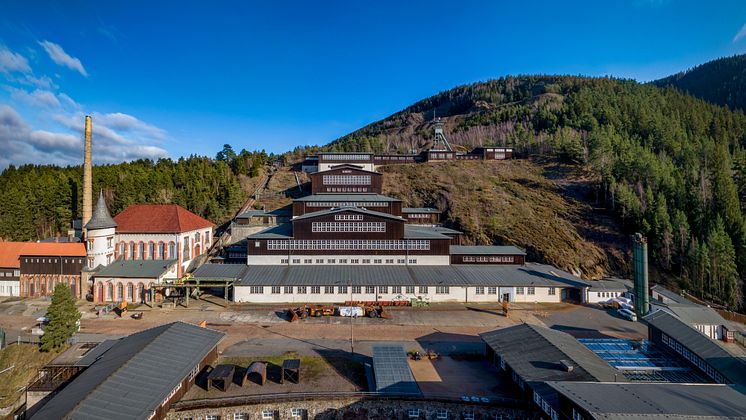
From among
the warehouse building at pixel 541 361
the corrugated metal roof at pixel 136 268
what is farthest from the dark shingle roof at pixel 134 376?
the warehouse building at pixel 541 361

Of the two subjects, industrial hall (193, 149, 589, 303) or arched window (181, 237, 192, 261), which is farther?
arched window (181, 237, 192, 261)

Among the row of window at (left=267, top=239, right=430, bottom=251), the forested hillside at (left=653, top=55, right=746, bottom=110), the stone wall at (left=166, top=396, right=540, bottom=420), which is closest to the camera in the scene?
the stone wall at (left=166, top=396, right=540, bottom=420)

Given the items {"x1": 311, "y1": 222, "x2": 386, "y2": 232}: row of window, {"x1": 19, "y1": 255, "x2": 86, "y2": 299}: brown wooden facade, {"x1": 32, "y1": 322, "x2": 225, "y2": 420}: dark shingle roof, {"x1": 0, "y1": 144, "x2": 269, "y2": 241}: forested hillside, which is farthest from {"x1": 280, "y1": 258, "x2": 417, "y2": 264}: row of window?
{"x1": 0, "y1": 144, "x2": 269, "y2": 241}: forested hillside

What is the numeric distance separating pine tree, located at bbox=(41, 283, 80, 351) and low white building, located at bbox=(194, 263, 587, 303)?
37.2 feet

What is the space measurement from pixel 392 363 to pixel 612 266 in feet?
137

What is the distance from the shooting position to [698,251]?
40.4 metres

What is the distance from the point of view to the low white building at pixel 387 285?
1410 inches

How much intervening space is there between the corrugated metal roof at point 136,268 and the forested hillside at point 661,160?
6032cm

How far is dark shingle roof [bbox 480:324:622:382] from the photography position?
60.1ft

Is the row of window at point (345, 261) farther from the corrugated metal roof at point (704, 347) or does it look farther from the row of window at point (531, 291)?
the corrugated metal roof at point (704, 347)

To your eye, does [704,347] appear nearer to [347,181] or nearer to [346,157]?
[347,181]

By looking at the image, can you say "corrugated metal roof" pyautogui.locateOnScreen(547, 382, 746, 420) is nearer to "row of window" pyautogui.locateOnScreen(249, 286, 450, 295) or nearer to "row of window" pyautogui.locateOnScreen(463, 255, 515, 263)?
"row of window" pyautogui.locateOnScreen(249, 286, 450, 295)

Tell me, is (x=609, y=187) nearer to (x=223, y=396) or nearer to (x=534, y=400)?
(x=534, y=400)

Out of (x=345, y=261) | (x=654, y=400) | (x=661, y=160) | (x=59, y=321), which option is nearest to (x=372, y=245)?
(x=345, y=261)
